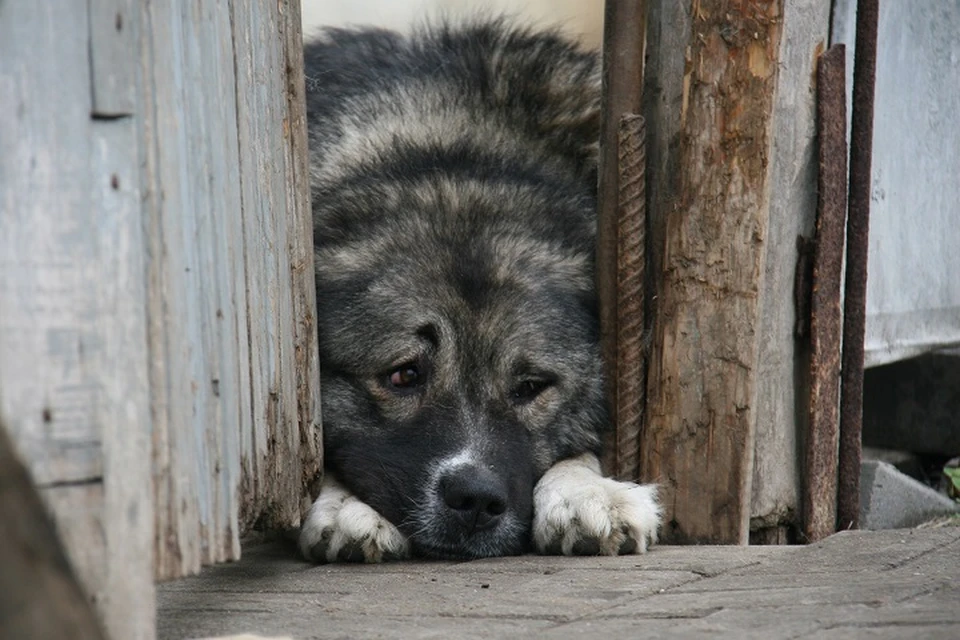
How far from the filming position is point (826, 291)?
12.9ft

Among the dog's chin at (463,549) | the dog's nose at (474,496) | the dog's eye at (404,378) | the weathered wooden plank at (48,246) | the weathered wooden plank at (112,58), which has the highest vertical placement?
the weathered wooden plank at (112,58)

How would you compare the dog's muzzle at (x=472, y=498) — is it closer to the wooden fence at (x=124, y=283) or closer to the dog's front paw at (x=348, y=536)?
the dog's front paw at (x=348, y=536)

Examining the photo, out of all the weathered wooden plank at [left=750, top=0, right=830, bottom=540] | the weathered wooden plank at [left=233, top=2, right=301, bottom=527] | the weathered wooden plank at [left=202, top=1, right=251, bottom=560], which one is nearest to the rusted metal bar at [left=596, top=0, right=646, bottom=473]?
the weathered wooden plank at [left=750, top=0, right=830, bottom=540]

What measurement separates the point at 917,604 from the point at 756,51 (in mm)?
1722

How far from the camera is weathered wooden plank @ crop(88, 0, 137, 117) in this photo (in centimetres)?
211

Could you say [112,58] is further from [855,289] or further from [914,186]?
[914,186]

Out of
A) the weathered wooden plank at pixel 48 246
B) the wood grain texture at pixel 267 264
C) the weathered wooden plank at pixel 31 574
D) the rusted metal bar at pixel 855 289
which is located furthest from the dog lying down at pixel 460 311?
the weathered wooden plank at pixel 31 574

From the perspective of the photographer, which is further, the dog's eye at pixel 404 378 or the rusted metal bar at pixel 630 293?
the dog's eye at pixel 404 378

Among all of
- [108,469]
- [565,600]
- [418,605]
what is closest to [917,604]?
[565,600]

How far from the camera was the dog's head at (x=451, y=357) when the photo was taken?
3.81m

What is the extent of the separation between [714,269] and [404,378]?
3.30 feet

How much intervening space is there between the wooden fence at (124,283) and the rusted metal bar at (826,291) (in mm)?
1843

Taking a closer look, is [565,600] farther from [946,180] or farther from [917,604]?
[946,180]

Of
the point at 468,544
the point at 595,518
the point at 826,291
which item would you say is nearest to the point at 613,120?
the point at 826,291
